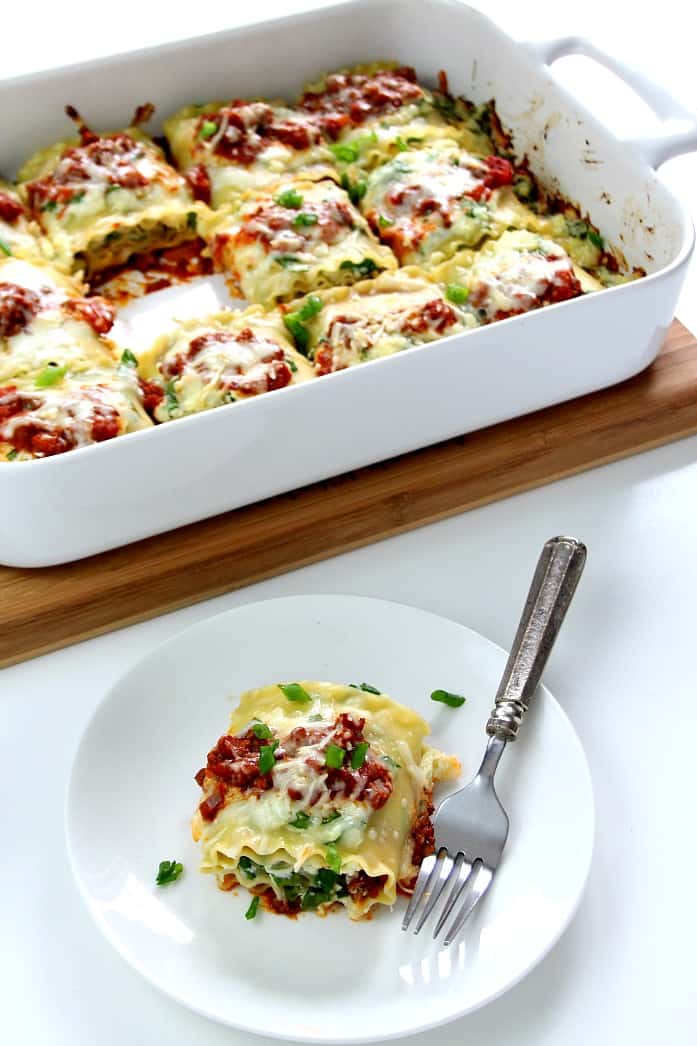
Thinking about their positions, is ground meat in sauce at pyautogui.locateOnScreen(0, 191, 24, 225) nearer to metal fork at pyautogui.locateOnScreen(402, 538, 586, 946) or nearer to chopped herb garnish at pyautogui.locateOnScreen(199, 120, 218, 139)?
chopped herb garnish at pyautogui.locateOnScreen(199, 120, 218, 139)

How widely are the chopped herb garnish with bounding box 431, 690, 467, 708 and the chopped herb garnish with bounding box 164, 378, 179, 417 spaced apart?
3.18 ft

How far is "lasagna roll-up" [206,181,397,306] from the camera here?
335cm

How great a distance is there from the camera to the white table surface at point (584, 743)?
219cm

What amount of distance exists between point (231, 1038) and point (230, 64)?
2.75m

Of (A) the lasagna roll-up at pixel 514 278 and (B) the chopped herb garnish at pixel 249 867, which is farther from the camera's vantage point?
(A) the lasagna roll-up at pixel 514 278

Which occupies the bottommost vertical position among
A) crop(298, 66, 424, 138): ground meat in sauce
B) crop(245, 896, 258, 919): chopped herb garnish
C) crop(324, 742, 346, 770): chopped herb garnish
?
crop(245, 896, 258, 919): chopped herb garnish

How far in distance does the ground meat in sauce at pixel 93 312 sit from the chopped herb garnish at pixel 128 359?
5.3 inches

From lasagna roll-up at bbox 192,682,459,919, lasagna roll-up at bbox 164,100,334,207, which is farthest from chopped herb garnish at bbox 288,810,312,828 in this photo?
lasagna roll-up at bbox 164,100,334,207

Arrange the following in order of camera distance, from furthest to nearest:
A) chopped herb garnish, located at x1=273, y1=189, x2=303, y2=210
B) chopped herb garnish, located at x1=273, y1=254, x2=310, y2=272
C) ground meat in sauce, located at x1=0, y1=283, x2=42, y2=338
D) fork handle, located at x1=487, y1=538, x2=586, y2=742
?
chopped herb garnish, located at x1=273, y1=189, x2=303, y2=210, chopped herb garnish, located at x1=273, y1=254, x2=310, y2=272, ground meat in sauce, located at x1=0, y1=283, x2=42, y2=338, fork handle, located at x1=487, y1=538, x2=586, y2=742

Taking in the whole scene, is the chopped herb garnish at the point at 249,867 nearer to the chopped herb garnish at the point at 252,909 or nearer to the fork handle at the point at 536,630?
the chopped herb garnish at the point at 252,909

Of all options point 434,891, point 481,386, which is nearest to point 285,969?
point 434,891

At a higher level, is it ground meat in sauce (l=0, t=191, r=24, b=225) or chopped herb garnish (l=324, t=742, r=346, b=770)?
ground meat in sauce (l=0, t=191, r=24, b=225)

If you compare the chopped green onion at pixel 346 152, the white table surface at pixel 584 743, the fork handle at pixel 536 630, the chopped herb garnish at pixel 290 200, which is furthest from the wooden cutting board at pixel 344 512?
the chopped green onion at pixel 346 152

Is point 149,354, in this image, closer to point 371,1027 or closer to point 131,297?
point 131,297
